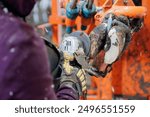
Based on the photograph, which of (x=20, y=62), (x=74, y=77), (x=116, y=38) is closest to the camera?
(x=20, y=62)

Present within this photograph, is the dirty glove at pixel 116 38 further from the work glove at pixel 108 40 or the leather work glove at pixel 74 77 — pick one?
the leather work glove at pixel 74 77

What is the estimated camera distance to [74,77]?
125 centimetres

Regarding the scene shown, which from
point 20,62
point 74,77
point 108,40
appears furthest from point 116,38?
point 20,62

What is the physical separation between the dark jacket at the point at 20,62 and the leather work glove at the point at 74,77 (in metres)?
0.48

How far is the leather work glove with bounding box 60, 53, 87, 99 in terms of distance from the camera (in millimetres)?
1213

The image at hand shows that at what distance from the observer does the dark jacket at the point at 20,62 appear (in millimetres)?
676

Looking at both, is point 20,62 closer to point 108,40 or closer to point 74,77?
point 74,77

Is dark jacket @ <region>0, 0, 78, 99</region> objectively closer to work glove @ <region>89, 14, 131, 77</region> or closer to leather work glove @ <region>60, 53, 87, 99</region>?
leather work glove @ <region>60, 53, 87, 99</region>

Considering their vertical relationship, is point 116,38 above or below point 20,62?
below

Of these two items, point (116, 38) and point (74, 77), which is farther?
point (116, 38)

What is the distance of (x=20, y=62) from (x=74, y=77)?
58cm

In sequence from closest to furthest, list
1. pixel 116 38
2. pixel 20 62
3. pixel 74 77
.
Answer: pixel 20 62, pixel 74 77, pixel 116 38

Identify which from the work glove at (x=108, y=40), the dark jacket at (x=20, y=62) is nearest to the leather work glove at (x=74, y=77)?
the work glove at (x=108, y=40)

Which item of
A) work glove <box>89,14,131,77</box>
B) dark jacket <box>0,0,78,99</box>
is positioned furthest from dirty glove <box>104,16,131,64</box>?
dark jacket <box>0,0,78,99</box>
